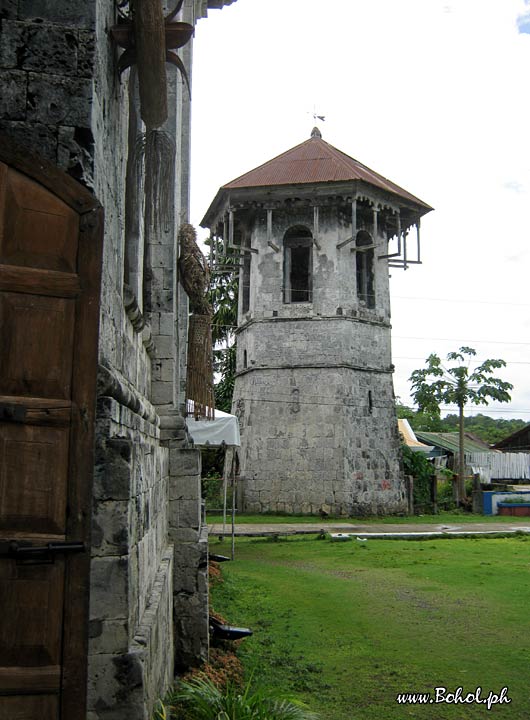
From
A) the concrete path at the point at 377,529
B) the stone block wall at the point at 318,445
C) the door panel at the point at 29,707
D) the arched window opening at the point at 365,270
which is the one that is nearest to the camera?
the door panel at the point at 29,707

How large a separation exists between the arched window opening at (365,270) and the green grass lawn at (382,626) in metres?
12.6

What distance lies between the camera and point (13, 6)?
11.4 ft

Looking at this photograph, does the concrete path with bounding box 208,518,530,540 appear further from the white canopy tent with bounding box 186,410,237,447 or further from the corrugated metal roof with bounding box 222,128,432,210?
the corrugated metal roof with bounding box 222,128,432,210

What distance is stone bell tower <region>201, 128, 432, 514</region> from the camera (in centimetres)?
2420

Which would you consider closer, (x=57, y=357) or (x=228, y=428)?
(x=57, y=357)

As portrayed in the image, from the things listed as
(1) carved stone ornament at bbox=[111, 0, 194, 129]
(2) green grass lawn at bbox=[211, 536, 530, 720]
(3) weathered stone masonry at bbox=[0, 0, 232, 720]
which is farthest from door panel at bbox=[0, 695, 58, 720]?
(2) green grass lawn at bbox=[211, 536, 530, 720]

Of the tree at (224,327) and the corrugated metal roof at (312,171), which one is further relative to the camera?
the tree at (224,327)

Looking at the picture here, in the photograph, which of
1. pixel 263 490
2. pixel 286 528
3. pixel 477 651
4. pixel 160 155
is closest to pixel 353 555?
pixel 286 528

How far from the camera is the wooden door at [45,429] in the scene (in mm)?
2834

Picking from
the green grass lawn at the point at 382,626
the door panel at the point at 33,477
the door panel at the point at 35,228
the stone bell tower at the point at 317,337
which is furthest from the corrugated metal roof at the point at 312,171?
the door panel at the point at 33,477

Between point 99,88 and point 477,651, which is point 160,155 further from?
point 477,651

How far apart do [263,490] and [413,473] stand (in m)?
5.77

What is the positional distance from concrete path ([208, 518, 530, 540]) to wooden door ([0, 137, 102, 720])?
45.2 feet

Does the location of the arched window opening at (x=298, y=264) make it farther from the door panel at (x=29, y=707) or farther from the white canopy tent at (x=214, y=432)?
the door panel at (x=29, y=707)
